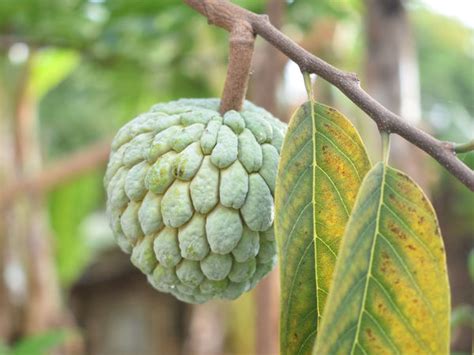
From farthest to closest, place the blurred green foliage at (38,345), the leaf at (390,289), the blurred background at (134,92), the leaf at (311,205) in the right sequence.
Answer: the blurred background at (134,92)
the blurred green foliage at (38,345)
the leaf at (311,205)
the leaf at (390,289)

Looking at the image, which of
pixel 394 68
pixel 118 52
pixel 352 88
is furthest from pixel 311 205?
pixel 118 52

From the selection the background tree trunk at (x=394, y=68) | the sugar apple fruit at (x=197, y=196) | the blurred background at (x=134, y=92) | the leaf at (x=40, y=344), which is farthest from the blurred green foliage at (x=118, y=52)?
the leaf at (x=40, y=344)

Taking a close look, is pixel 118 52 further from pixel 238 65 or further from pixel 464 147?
pixel 464 147

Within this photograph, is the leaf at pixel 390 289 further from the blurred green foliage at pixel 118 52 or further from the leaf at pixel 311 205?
the blurred green foliage at pixel 118 52

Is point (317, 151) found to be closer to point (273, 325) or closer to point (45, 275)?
point (273, 325)

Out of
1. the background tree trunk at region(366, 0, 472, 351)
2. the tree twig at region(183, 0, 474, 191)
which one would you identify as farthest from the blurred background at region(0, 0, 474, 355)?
the tree twig at region(183, 0, 474, 191)

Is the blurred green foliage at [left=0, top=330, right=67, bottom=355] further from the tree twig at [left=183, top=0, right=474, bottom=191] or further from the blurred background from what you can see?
the tree twig at [left=183, top=0, right=474, bottom=191]
